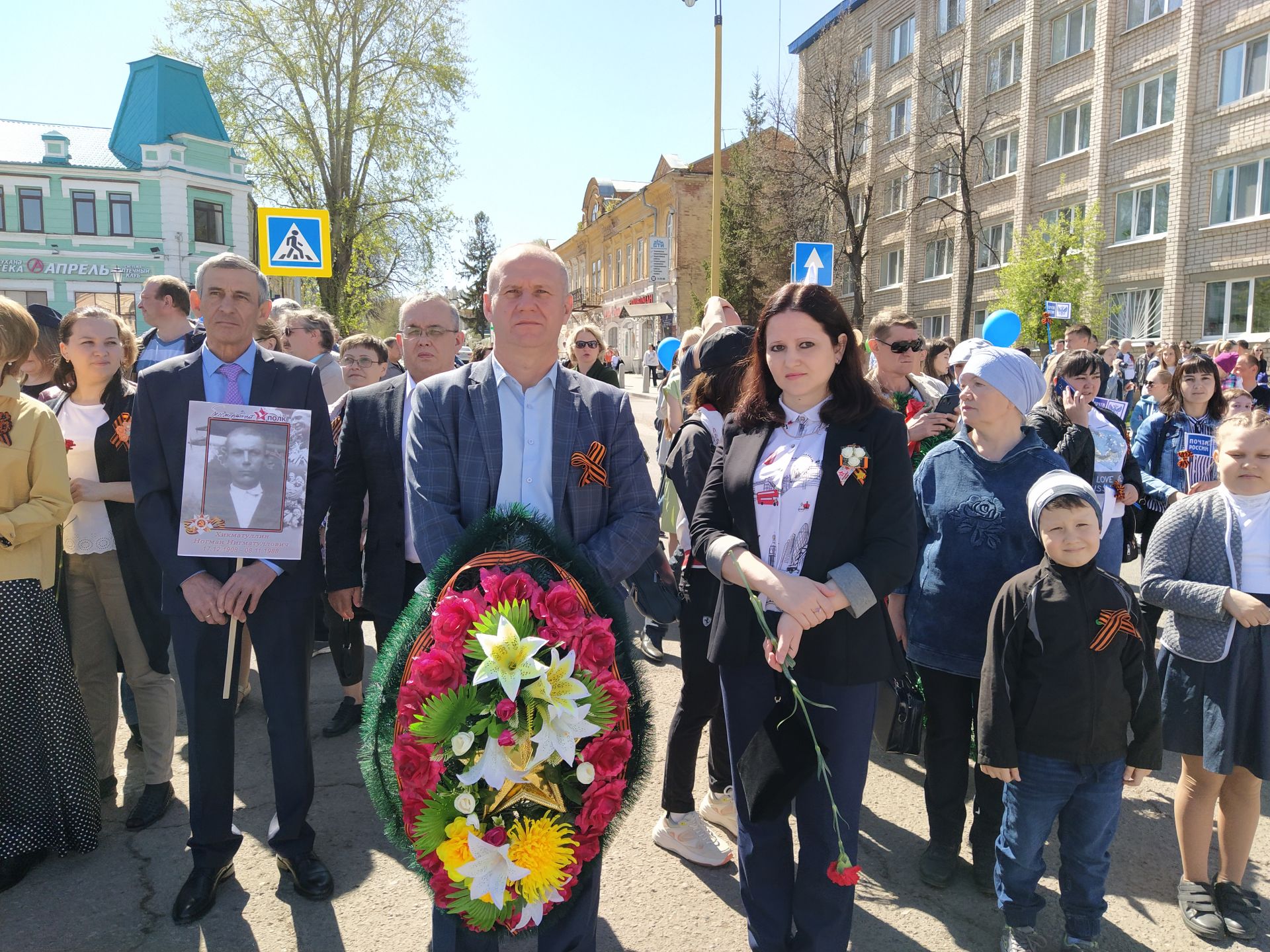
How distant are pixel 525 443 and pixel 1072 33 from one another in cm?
3378

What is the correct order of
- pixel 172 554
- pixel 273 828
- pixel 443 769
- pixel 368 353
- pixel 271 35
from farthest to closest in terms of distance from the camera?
pixel 271 35, pixel 368 353, pixel 273 828, pixel 172 554, pixel 443 769

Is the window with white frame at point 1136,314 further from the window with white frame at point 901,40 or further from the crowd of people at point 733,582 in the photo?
the crowd of people at point 733,582

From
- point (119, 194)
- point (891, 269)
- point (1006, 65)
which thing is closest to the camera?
point (1006, 65)

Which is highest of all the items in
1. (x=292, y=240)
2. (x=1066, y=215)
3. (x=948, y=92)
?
(x=948, y=92)

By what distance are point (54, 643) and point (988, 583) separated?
377 centimetres

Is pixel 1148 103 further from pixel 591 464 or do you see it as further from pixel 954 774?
pixel 591 464

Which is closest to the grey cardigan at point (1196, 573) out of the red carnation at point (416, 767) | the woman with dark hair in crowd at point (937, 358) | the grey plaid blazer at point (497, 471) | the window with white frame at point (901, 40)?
the grey plaid blazer at point (497, 471)

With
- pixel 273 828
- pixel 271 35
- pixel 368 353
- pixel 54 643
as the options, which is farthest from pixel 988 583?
pixel 271 35

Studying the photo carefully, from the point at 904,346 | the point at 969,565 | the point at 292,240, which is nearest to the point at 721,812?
the point at 969,565

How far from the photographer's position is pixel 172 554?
10.1 ft

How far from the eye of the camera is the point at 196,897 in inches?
120

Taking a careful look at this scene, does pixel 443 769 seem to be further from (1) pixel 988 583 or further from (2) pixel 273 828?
(1) pixel 988 583

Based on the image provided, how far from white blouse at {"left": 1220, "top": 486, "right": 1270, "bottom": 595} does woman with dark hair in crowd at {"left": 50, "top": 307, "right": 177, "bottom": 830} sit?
181 inches

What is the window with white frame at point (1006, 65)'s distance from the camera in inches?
1211
